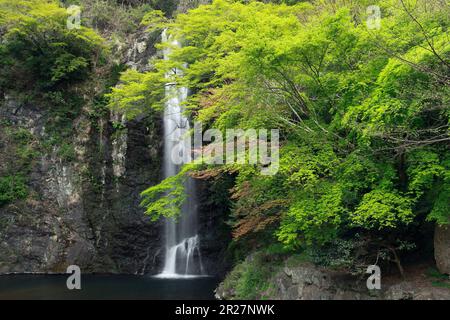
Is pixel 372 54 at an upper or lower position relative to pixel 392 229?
upper

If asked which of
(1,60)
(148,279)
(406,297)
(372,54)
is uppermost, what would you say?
(1,60)

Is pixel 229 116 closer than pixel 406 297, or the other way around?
pixel 406 297

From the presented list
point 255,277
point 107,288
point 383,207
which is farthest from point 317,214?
point 107,288

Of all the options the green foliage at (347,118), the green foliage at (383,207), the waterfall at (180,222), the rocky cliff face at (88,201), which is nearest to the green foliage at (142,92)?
the waterfall at (180,222)

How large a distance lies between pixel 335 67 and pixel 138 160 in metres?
12.1

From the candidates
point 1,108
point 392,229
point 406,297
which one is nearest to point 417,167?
point 392,229

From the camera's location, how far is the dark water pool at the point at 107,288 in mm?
13078

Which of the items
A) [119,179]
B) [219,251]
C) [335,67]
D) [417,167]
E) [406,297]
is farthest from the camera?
[119,179]

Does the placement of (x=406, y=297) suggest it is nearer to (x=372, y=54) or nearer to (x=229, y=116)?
(x=372, y=54)

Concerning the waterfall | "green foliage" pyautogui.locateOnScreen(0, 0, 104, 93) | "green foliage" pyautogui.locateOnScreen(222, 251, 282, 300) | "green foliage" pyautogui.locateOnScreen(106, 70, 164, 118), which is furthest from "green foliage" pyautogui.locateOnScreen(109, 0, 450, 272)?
"green foliage" pyautogui.locateOnScreen(0, 0, 104, 93)

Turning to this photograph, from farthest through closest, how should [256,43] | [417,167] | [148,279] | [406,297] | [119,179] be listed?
[119,179]
[148,279]
[256,43]
[406,297]
[417,167]

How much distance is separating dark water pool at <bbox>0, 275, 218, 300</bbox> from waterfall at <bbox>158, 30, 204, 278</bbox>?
154 cm

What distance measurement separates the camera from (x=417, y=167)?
8312 millimetres

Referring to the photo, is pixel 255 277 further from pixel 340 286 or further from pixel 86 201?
pixel 86 201
